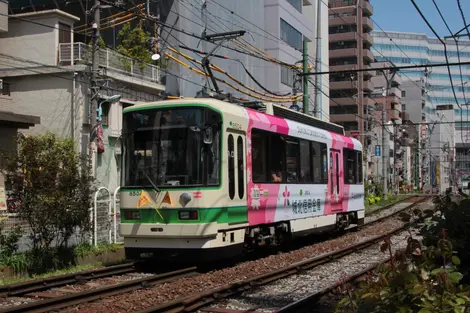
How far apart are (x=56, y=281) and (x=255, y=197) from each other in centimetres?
432

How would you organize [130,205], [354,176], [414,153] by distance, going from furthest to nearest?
[414,153] → [354,176] → [130,205]

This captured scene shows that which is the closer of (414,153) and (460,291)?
(460,291)

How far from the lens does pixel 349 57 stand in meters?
76.3

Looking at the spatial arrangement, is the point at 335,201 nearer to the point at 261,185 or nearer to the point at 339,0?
the point at 261,185

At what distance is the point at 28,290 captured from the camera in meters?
8.92

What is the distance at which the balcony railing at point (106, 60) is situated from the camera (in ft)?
79.2

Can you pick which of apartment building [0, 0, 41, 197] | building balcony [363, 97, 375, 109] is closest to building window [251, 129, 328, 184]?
apartment building [0, 0, 41, 197]

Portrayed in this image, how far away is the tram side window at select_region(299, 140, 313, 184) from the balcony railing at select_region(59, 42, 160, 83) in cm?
1288

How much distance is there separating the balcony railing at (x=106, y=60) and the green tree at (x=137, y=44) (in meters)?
0.29

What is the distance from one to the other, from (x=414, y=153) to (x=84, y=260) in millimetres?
91995

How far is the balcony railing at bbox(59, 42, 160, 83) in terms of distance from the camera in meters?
24.1

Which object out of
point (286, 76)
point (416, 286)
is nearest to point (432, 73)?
point (286, 76)

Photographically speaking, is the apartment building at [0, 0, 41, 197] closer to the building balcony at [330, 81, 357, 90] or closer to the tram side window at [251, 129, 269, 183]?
the tram side window at [251, 129, 269, 183]

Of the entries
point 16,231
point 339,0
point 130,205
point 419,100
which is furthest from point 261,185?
point 419,100
